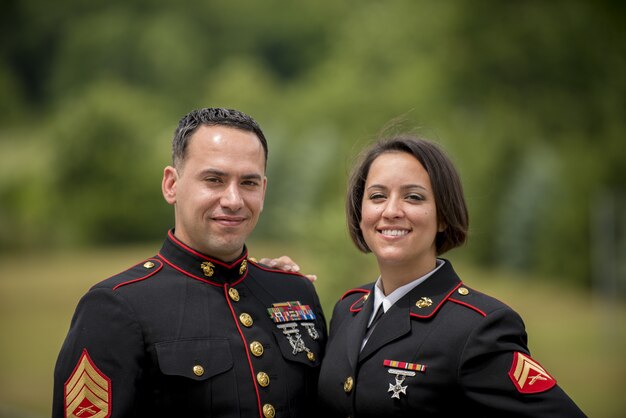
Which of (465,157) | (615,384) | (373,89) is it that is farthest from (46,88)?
(615,384)

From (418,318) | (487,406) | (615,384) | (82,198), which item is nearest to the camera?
(487,406)

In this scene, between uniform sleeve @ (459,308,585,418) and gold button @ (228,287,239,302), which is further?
gold button @ (228,287,239,302)

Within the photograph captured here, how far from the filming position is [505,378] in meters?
2.72

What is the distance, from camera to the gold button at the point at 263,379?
307 centimetres

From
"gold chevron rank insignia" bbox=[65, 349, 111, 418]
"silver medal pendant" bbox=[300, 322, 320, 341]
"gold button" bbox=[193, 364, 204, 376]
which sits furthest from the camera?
"silver medal pendant" bbox=[300, 322, 320, 341]

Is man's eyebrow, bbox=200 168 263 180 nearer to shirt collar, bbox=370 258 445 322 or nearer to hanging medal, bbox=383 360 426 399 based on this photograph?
shirt collar, bbox=370 258 445 322

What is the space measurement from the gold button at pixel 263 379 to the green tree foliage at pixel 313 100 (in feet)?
34.6

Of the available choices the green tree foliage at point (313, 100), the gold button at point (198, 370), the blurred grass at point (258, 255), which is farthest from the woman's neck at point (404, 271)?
the green tree foliage at point (313, 100)

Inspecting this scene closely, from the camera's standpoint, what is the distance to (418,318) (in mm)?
3051

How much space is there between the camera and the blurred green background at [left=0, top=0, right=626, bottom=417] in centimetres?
1405

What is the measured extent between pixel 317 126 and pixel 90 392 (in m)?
12.7

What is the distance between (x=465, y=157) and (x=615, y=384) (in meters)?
5.06

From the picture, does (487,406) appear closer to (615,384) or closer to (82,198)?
(615,384)

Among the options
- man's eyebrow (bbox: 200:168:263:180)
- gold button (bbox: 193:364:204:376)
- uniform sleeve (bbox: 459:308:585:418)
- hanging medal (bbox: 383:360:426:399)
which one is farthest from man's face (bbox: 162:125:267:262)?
uniform sleeve (bbox: 459:308:585:418)
